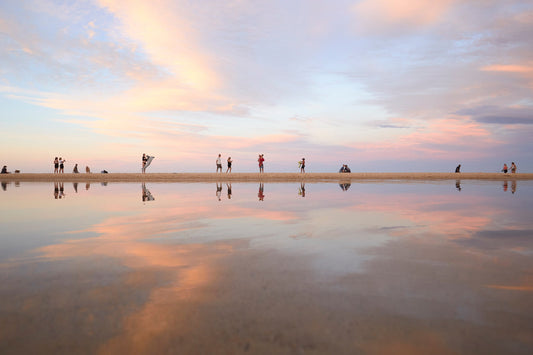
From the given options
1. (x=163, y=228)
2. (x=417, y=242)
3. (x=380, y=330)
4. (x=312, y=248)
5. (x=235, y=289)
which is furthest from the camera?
(x=163, y=228)

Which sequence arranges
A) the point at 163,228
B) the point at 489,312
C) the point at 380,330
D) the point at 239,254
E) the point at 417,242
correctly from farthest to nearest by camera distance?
1. the point at 163,228
2. the point at 417,242
3. the point at 239,254
4. the point at 489,312
5. the point at 380,330

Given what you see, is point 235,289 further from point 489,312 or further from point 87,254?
point 87,254

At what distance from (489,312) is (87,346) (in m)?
3.90

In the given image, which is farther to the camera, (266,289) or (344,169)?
(344,169)

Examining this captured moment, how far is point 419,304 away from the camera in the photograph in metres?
3.69

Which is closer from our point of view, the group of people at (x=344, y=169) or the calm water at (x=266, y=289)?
the calm water at (x=266, y=289)

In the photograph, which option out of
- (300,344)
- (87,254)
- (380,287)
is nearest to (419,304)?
(380,287)

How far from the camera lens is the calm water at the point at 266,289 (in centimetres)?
300

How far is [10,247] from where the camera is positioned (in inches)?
248

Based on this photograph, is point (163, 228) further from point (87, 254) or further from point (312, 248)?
point (312, 248)

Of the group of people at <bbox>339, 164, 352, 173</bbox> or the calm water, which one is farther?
the group of people at <bbox>339, 164, 352, 173</bbox>

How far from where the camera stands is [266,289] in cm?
411

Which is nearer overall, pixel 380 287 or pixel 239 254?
pixel 380 287

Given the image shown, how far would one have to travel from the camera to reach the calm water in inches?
118
